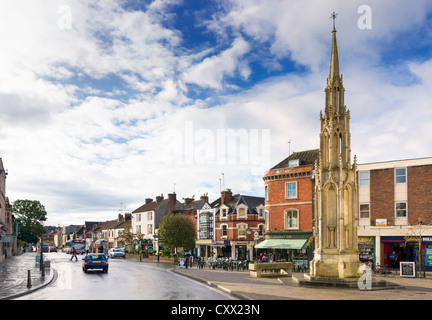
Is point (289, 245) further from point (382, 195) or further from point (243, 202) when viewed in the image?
point (243, 202)

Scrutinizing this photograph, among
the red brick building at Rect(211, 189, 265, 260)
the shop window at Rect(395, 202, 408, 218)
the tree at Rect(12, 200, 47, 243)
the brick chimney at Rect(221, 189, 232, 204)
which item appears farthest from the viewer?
the tree at Rect(12, 200, 47, 243)

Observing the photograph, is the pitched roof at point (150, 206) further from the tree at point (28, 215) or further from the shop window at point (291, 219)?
the shop window at point (291, 219)

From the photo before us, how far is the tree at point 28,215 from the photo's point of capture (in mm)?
109500

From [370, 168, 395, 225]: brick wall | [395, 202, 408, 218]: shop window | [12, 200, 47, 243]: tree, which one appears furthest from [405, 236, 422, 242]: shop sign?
[12, 200, 47, 243]: tree

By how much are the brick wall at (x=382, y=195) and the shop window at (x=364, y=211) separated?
1.47ft

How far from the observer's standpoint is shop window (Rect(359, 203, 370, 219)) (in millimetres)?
39203

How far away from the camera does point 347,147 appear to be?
920 inches

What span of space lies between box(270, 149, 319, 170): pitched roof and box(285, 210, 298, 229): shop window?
5101mm

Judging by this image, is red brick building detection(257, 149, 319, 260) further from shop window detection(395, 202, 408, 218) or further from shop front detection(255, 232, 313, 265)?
shop window detection(395, 202, 408, 218)

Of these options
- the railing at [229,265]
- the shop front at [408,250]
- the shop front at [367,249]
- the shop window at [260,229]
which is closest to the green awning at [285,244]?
the shop front at [367,249]

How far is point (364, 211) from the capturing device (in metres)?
39.4

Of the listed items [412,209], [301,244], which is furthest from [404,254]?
[301,244]
